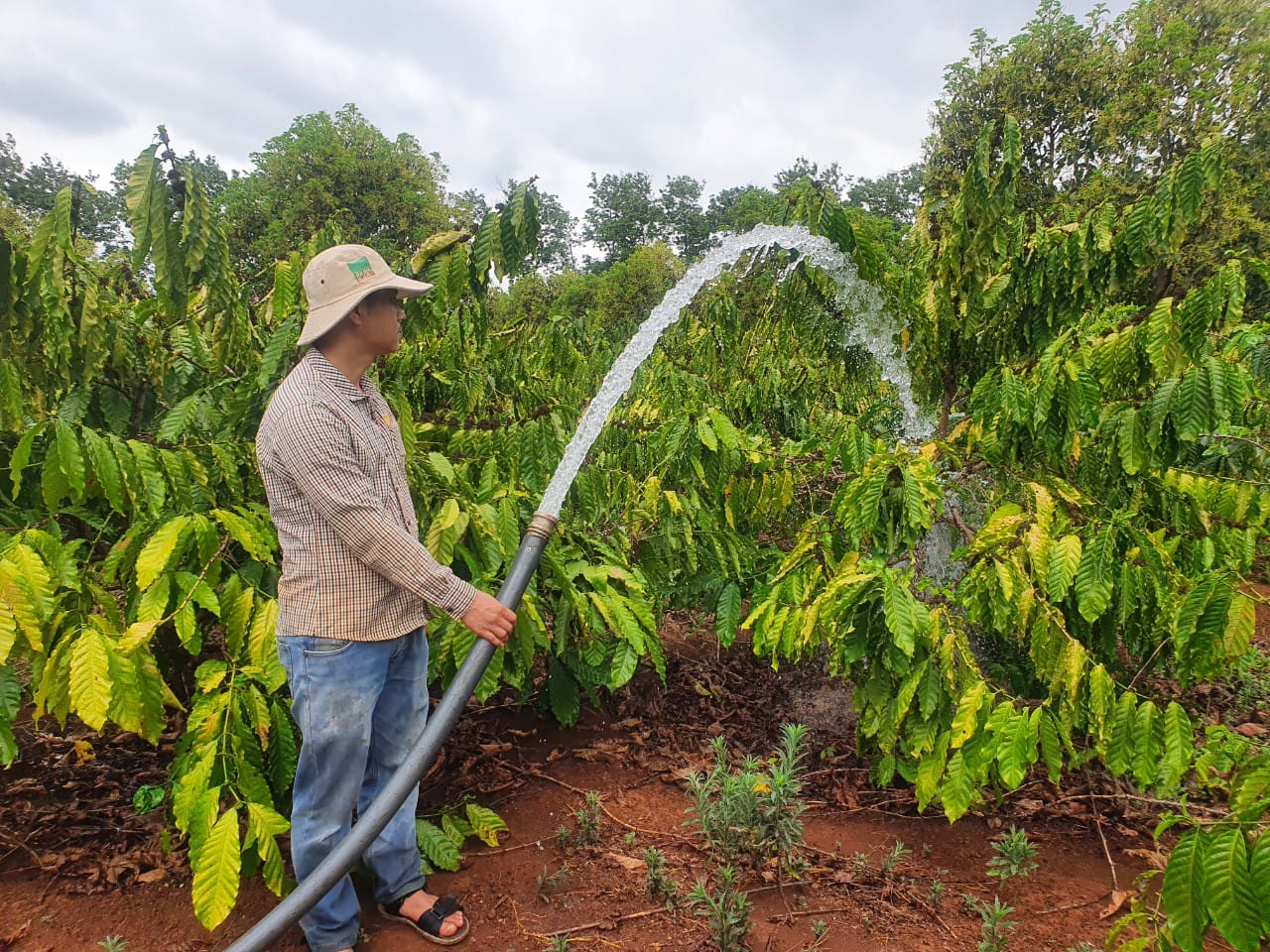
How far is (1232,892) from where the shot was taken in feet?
3.41

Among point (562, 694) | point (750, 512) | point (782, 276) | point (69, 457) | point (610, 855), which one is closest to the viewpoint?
point (69, 457)

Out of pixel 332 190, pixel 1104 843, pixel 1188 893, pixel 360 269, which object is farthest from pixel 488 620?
pixel 332 190

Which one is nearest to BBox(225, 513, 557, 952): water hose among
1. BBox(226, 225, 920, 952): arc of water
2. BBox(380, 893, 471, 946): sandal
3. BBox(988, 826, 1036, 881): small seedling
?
BBox(226, 225, 920, 952): arc of water

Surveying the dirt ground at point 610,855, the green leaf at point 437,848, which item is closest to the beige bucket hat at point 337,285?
the green leaf at point 437,848

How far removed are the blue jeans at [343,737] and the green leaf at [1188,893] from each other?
150 centimetres

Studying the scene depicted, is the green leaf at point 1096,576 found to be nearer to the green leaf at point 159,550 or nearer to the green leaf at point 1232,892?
the green leaf at point 1232,892

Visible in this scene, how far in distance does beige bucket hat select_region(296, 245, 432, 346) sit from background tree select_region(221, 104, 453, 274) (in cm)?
1826

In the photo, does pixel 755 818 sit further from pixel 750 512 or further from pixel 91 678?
pixel 91 678

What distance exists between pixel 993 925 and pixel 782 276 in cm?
285

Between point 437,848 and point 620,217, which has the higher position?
point 620,217

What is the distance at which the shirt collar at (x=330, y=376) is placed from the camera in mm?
1675

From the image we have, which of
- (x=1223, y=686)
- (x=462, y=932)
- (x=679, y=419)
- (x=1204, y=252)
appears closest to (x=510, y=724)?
(x=462, y=932)

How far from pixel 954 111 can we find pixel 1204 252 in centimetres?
521

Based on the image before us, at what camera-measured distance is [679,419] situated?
2877 mm
